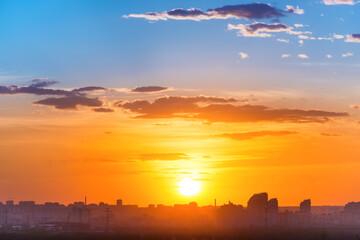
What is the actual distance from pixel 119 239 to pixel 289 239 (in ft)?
141

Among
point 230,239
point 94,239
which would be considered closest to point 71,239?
point 94,239

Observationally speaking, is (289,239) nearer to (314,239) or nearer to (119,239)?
(314,239)

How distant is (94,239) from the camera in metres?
166

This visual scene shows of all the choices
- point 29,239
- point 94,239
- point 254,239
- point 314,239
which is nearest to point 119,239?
point 94,239

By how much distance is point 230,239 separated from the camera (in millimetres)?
174250

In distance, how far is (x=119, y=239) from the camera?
541ft

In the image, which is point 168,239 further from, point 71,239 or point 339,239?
point 339,239

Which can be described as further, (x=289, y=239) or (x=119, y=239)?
(x=289, y=239)

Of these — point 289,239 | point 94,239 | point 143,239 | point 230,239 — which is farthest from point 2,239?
point 289,239

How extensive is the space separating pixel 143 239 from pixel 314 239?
44.8m

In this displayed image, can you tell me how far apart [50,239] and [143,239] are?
21.6 m

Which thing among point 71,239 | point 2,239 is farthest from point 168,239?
point 2,239

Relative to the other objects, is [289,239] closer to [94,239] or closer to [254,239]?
[254,239]

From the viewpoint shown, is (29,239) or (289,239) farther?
(289,239)
